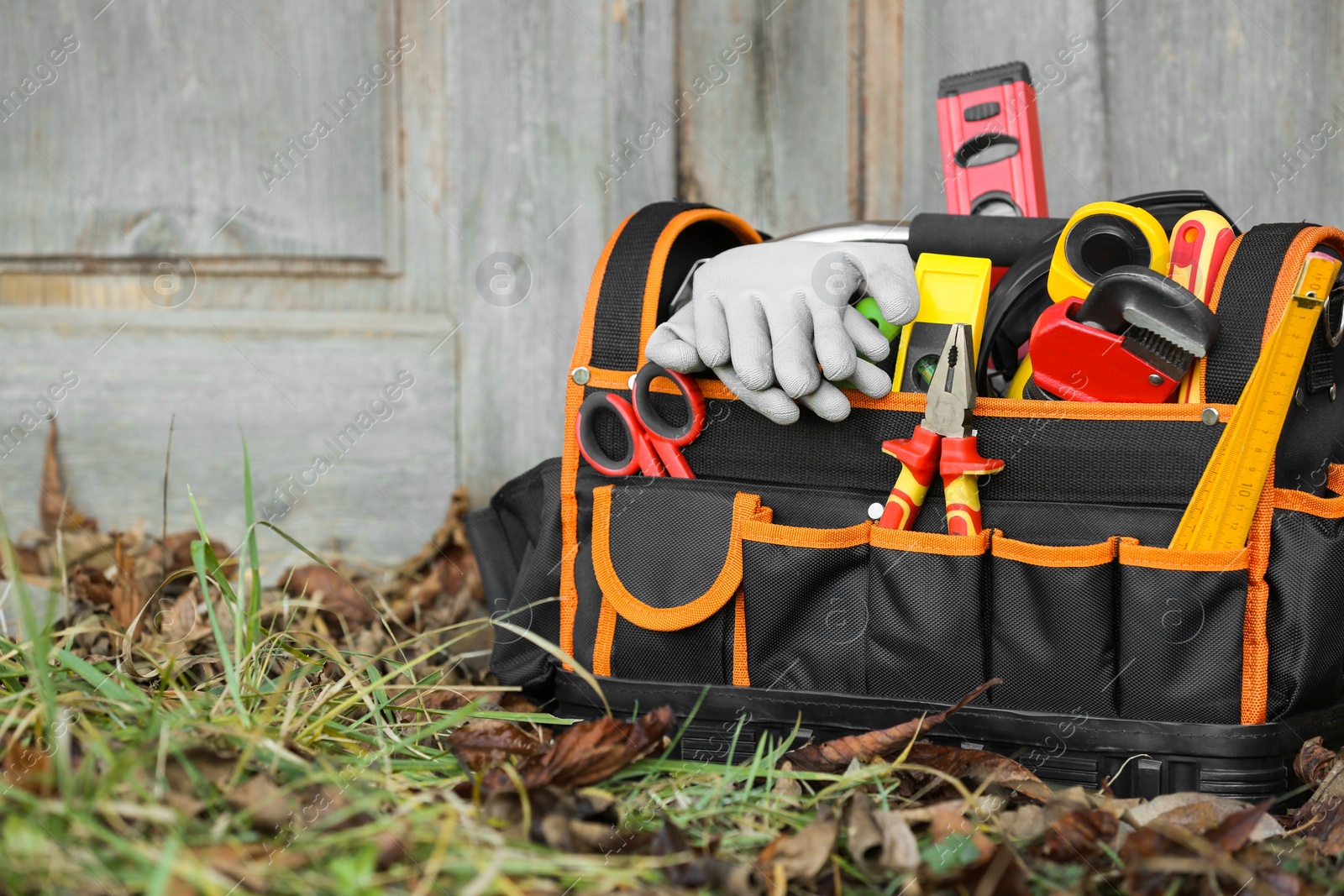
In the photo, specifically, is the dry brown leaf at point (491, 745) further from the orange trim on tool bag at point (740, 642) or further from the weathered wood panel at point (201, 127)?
the weathered wood panel at point (201, 127)

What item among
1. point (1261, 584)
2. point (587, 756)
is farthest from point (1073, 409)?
point (587, 756)

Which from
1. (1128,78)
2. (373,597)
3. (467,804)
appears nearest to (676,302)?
(467,804)

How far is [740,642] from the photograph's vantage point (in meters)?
1.09

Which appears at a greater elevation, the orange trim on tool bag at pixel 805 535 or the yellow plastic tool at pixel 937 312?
the yellow plastic tool at pixel 937 312

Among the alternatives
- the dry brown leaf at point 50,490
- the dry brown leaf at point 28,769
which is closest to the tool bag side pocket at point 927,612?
the dry brown leaf at point 28,769

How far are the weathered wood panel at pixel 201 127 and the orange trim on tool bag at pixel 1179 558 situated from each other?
1284 millimetres

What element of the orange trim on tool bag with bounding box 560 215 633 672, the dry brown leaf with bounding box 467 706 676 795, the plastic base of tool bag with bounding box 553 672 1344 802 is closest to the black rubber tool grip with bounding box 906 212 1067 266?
the orange trim on tool bag with bounding box 560 215 633 672

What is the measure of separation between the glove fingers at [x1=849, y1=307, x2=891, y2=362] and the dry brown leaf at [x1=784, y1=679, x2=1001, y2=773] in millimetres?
342

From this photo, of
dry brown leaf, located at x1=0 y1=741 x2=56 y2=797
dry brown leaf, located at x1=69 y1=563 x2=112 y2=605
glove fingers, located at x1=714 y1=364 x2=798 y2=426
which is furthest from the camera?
dry brown leaf, located at x1=69 y1=563 x2=112 y2=605

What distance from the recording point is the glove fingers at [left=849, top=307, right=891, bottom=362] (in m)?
1.03

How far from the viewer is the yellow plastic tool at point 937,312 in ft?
3.49

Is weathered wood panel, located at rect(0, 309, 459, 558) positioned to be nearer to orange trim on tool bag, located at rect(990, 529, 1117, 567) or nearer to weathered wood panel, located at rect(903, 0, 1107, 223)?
weathered wood panel, located at rect(903, 0, 1107, 223)

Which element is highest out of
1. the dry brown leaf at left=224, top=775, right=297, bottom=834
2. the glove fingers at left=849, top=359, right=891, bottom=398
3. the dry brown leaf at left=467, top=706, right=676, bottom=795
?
the glove fingers at left=849, top=359, right=891, bottom=398

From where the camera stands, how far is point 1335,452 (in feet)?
3.42
